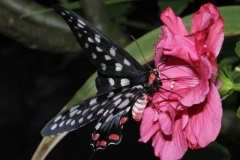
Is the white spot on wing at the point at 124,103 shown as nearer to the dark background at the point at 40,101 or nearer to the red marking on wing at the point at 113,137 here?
the red marking on wing at the point at 113,137

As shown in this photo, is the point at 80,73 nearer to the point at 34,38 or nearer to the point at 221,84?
the point at 34,38

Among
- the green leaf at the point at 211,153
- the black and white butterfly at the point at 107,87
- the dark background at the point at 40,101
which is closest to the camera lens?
the black and white butterfly at the point at 107,87

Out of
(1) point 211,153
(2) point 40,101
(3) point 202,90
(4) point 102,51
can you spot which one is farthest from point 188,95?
(2) point 40,101

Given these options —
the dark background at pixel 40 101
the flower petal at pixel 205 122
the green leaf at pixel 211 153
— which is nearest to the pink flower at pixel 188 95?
the flower petal at pixel 205 122

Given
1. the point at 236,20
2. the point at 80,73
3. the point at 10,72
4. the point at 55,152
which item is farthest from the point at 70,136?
the point at 236,20

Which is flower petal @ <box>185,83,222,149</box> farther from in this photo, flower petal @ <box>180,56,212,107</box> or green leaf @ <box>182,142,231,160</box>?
green leaf @ <box>182,142,231,160</box>

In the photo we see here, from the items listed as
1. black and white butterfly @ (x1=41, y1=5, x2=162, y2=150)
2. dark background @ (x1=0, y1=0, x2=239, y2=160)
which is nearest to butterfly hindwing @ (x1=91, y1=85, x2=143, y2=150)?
black and white butterfly @ (x1=41, y1=5, x2=162, y2=150)

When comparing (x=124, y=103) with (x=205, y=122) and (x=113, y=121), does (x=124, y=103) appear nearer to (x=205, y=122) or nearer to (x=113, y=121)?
(x=113, y=121)
